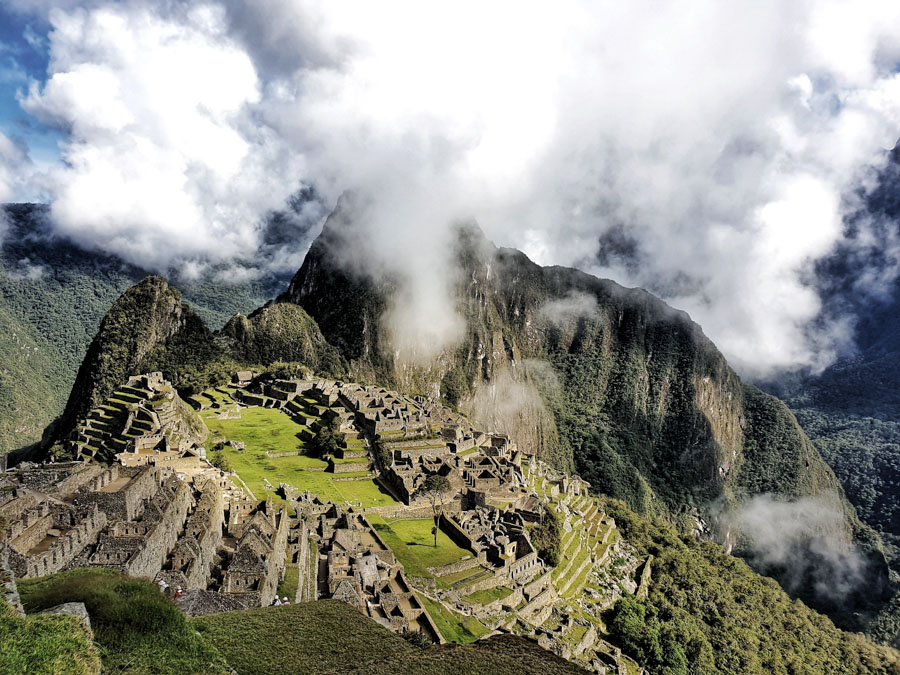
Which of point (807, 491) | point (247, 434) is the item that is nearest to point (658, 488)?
point (807, 491)

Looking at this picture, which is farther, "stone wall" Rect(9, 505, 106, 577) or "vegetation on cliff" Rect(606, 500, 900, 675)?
"vegetation on cliff" Rect(606, 500, 900, 675)

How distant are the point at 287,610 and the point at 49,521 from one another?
1119 cm

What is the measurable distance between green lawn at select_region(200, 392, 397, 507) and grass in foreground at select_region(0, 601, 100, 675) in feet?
87.5

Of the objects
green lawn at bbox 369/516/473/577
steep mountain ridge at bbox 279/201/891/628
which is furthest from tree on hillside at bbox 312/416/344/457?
steep mountain ridge at bbox 279/201/891/628

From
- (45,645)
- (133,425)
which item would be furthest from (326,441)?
(45,645)

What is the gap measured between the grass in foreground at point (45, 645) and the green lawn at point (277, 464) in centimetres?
2667

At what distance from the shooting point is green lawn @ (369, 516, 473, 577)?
110 ft

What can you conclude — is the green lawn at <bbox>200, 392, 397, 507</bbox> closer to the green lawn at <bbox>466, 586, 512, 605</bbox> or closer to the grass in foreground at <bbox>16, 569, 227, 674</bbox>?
the green lawn at <bbox>466, 586, 512, 605</bbox>

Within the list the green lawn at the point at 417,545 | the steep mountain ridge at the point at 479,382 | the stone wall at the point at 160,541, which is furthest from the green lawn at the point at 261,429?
the stone wall at the point at 160,541

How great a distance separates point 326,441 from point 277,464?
19.2ft

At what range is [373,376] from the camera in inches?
5778

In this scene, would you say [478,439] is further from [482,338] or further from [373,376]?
[482,338]

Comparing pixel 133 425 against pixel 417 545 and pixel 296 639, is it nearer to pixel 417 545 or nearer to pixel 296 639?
pixel 417 545

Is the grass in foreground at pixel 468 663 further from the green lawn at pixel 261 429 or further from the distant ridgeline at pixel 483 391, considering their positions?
the distant ridgeline at pixel 483 391
